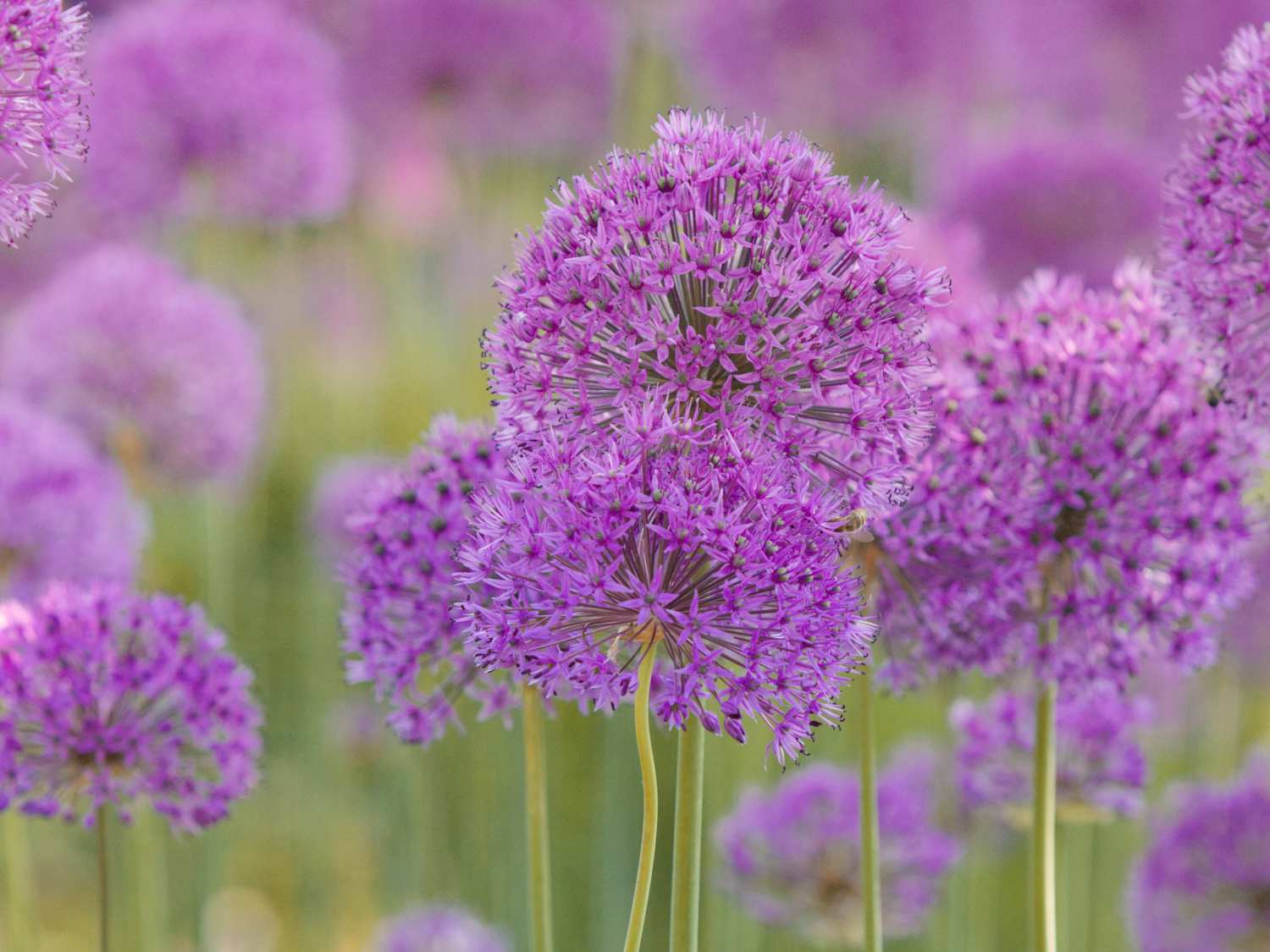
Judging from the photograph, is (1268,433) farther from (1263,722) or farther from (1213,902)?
(1263,722)

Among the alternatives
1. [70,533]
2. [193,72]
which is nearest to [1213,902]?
[70,533]

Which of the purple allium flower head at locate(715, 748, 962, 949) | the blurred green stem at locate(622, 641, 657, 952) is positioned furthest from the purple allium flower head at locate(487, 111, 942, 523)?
the purple allium flower head at locate(715, 748, 962, 949)

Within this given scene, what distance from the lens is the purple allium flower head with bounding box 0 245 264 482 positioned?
4137mm

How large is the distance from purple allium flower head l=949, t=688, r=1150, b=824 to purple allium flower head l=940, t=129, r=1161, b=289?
187 centimetres

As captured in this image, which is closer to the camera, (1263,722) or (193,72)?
(193,72)

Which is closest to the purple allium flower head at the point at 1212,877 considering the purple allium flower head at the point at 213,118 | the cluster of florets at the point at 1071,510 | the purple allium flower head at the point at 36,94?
the cluster of florets at the point at 1071,510

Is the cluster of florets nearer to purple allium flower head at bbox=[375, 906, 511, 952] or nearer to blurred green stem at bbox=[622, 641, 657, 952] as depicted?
blurred green stem at bbox=[622, 641, 657, 952]

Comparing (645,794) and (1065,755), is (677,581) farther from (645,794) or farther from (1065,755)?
(1065,755)

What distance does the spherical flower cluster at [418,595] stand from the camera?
2.12 metres

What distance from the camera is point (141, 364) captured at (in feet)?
13.7

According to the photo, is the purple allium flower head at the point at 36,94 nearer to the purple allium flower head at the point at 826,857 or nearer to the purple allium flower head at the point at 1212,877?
Result: the purple allium flower head at the point at 826,857

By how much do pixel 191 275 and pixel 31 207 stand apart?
3.06 meters

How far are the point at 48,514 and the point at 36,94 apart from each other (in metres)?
1.67

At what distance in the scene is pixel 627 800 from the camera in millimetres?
4086
